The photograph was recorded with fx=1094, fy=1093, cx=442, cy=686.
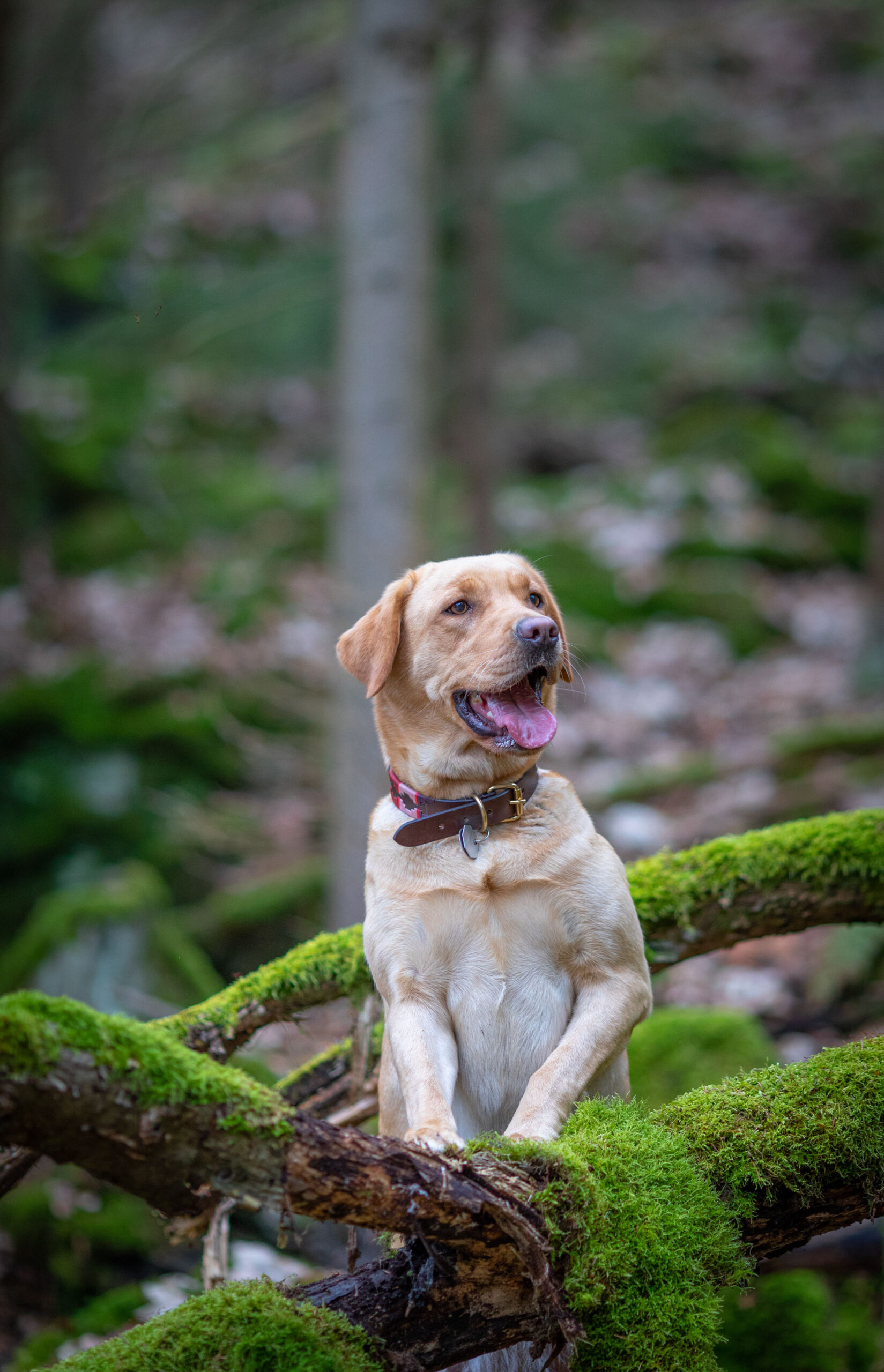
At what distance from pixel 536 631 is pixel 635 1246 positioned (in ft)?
4.88

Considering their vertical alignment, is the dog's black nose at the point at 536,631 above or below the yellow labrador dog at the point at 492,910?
above

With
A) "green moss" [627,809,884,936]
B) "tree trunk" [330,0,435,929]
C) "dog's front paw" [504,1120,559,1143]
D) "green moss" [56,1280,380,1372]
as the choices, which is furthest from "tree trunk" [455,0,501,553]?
"green moss" [56,1280,380,1372]

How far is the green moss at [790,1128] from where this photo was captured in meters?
2.58

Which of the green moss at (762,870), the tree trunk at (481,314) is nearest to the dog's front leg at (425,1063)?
the green moss at (762,870)

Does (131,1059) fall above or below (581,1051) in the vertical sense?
above

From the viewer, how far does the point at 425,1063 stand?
2.74 meters

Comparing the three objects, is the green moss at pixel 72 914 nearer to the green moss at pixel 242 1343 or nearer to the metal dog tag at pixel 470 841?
the metal dog tag at pixel 470 841

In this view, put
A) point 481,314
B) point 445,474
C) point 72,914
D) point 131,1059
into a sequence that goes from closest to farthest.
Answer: point 131,1059 → point 72,914 → point 481,314 → point 445,474

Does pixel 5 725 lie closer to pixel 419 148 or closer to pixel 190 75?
pixel 419 148

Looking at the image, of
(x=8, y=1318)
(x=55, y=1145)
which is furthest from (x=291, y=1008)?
(x=8, y=1318)

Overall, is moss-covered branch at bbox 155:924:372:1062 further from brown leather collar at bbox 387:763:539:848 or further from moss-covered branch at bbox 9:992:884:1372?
moss-covered branch at bbox 9:992:884:1372

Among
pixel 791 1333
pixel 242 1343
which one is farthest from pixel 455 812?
pixel 791 1333

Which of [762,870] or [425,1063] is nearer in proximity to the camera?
[425,1063]

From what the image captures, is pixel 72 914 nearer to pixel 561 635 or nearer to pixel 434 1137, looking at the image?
pixel 561 635
